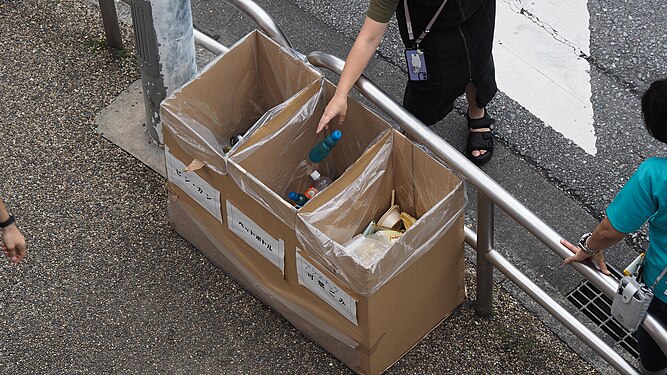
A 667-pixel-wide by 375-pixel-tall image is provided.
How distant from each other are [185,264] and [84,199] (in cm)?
57

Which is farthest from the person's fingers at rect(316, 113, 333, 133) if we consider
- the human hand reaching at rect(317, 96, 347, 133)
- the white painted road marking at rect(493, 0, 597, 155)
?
the white painted road marking at rect(493, 0, 597, 155)

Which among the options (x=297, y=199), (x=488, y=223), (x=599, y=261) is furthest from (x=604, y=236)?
(x=297, y=199)

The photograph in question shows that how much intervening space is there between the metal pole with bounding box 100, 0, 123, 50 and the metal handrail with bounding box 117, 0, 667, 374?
1109mm

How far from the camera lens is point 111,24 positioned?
4645 millimetres

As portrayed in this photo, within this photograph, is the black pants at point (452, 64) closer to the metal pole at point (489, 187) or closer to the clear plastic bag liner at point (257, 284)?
the metal pole at point (489, 187)

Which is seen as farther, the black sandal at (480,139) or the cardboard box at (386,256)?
the black sandal at (480,139)

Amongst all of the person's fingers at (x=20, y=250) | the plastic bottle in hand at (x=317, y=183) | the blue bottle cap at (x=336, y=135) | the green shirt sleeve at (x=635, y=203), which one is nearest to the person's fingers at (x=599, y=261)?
the green shirt sleeve at (x=635, y=203)

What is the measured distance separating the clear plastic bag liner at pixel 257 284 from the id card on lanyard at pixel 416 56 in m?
0.95

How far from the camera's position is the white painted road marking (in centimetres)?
458

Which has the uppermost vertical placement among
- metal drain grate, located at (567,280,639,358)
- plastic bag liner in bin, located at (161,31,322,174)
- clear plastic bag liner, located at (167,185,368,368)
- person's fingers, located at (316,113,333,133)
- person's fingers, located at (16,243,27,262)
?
person's fingers, located at (316,113,333,133)

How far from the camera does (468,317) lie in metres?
3.75

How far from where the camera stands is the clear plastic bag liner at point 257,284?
3506mm

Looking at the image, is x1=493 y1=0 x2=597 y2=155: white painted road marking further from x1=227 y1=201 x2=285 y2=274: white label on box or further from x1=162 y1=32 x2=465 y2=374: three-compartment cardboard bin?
x1=227 y1=201 x2=285 y2=274: white label on box

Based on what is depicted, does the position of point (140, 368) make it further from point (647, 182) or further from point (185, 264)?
point (647, 182)
